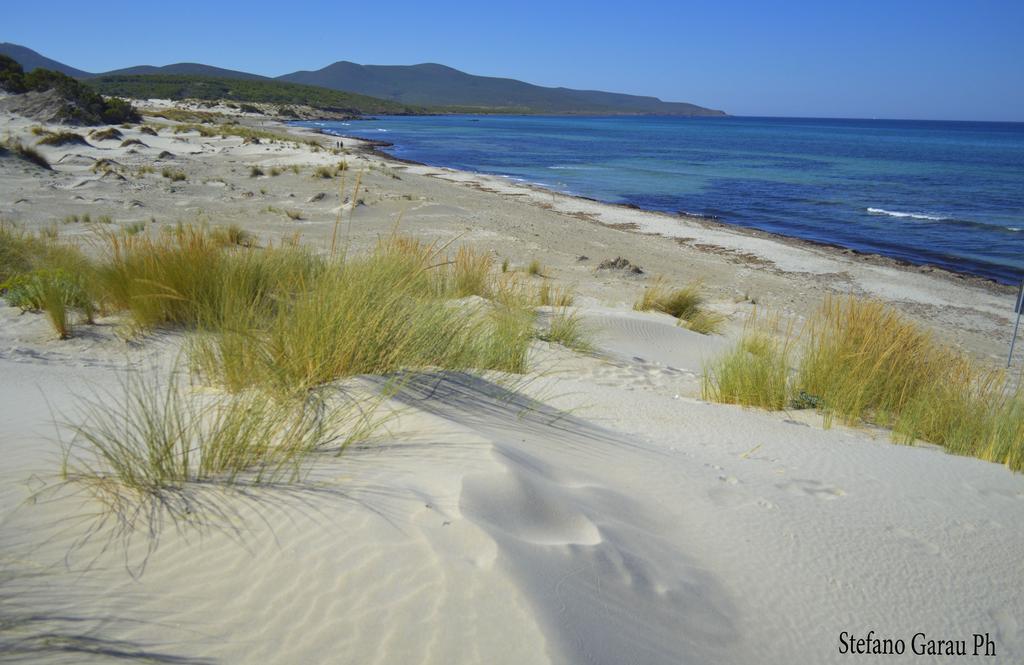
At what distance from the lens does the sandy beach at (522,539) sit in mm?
Answer: 1676

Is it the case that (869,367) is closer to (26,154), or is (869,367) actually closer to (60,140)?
(26,154)

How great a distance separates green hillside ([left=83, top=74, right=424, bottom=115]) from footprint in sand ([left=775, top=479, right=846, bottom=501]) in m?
79.7

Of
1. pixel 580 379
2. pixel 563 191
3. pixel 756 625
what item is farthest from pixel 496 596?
pixel 563 191

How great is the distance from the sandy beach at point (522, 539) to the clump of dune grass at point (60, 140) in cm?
1855

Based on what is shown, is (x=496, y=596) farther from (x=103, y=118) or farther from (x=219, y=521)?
(x=103, y=118)

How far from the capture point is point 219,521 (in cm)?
204

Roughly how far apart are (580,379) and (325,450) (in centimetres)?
276

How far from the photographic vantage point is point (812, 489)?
118 inches

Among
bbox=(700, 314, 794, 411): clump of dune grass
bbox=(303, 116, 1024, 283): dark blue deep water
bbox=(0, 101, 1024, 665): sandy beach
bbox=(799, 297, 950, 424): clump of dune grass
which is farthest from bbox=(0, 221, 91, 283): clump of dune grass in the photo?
bbox=(303, 116, 1024, 283): dark blue deep water

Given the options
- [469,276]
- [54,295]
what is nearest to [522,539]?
[54,295]

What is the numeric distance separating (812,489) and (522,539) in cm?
169

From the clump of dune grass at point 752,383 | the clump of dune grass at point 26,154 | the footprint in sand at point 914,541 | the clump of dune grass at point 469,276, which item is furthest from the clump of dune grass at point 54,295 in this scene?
the clump of dune grass at point 26,154

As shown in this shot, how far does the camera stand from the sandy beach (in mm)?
1676

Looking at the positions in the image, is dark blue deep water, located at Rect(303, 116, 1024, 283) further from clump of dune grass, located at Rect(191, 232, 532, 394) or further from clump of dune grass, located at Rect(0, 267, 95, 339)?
clump of dune grass, located at Rect(0, 267, 95, 339)
